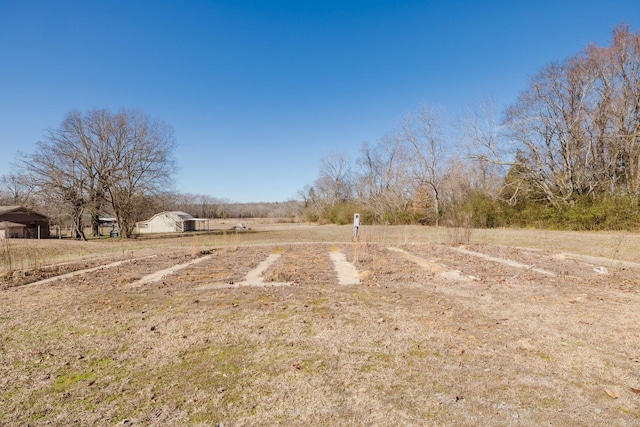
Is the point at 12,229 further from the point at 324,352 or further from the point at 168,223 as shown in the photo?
the point at 324,352

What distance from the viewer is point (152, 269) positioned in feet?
24.7

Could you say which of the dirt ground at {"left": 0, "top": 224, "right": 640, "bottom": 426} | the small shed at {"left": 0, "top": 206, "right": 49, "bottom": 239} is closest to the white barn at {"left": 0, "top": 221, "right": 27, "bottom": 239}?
the small shed at {"left": 0, "top": 206, "right": 49, "bottom": 239}

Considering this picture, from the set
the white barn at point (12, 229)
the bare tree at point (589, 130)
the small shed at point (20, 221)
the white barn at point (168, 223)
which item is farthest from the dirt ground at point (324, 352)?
the white barn at point (168, 223)

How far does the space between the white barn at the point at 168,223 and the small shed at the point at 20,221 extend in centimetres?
1196

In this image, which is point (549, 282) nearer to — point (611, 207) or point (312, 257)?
point (312, 257)

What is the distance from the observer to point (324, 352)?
2.92 metres

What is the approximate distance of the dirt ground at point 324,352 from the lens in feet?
6.78

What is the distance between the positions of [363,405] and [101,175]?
28377mm

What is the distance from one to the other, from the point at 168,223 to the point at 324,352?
43388 mm

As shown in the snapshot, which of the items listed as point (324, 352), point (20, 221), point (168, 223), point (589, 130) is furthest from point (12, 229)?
point (589, 130)

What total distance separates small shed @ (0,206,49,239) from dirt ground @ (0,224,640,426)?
89.1 feet

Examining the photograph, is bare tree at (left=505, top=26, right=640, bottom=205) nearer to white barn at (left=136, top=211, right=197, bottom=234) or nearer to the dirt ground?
the dirt ground

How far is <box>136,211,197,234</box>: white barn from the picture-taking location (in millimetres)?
40969

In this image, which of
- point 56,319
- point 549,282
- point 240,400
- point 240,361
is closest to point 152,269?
point 56,319
